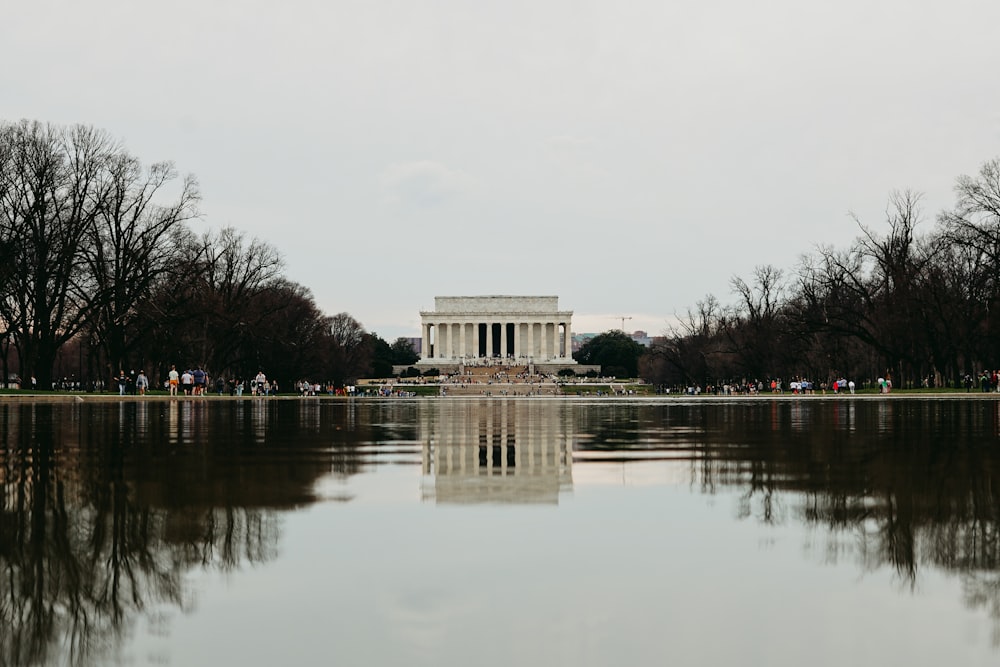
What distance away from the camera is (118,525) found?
7.33 meters

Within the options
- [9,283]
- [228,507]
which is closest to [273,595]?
[228,507]

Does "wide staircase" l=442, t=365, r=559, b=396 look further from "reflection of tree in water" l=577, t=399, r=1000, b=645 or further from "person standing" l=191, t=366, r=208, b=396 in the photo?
"reflection of tree in water" l=577, t=399, r=1000, b=645

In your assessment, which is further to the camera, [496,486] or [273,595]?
[496,486]

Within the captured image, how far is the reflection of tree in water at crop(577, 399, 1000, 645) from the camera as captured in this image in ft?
20.6

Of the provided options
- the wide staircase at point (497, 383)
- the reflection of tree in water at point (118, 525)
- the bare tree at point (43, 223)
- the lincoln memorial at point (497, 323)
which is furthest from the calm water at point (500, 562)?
the lincoln memorial at point (497, 323)

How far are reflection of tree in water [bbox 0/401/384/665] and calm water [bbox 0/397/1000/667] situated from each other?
27 mm

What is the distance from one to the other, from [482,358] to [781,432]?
131 meters

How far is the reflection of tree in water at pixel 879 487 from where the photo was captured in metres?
6.27

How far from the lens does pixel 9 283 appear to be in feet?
153

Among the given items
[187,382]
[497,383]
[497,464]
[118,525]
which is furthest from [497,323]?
[118,525]

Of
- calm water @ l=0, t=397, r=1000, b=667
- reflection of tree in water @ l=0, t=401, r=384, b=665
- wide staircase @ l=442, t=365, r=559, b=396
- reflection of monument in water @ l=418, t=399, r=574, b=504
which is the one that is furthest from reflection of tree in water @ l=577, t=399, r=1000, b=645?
wide staircase @ l=442, t=365, r=559, b=396

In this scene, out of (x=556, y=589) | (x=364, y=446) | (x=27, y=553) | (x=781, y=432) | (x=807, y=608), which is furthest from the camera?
(x=781, y=432)

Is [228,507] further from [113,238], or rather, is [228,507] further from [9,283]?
[113,238]

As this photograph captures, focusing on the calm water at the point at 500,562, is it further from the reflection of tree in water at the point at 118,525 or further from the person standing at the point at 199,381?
the person standing at the point at 199,381
